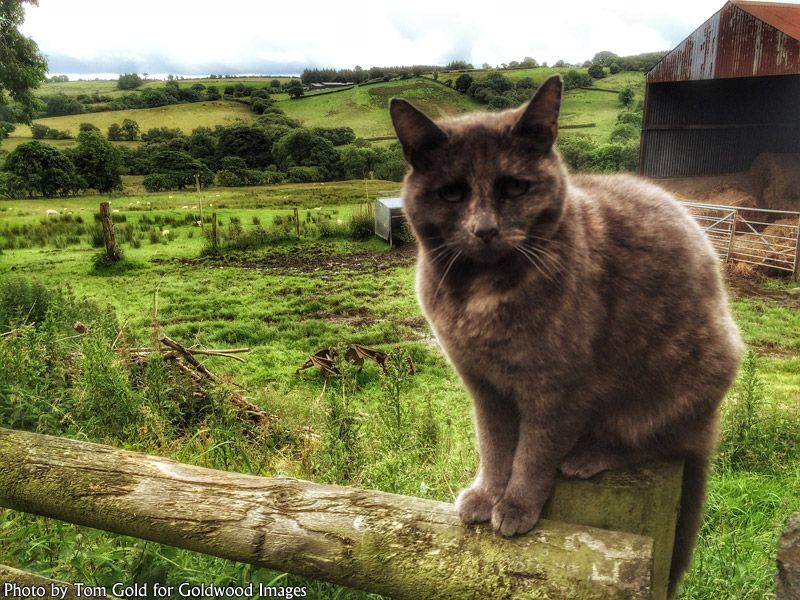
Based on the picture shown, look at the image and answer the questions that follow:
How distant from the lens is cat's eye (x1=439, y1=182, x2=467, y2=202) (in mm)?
1611

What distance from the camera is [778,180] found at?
49.7 feet

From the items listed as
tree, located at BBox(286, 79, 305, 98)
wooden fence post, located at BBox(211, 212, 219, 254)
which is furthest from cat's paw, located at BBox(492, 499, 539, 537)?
tree, located at BBox(286, 79, 305, 98)

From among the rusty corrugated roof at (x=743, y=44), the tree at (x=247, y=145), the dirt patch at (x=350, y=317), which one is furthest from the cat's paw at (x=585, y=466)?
the tree at (x=247, y=145)

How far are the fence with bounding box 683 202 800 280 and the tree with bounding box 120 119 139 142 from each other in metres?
14.6

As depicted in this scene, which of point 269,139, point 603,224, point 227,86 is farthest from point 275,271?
point 603,224

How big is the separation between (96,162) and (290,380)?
9858 millimetres

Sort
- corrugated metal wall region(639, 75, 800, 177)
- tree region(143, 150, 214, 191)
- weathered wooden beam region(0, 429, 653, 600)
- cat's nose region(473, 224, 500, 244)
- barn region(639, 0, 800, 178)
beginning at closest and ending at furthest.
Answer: weathered wooden beam region(0, 429, 653, 600)
cat's nose region(473, 224, 500, 244)
barn region(639, 0, 800, 178)
corrugated metal wall region(639, 75, 800, 177)
tree region(143, 150, 214, 191)

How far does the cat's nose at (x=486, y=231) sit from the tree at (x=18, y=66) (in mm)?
14525

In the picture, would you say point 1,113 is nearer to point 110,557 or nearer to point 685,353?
point 110,557

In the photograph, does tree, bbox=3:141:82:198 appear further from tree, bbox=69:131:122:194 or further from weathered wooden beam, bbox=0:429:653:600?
weathered wooden beam, bbox=0:429:653:600

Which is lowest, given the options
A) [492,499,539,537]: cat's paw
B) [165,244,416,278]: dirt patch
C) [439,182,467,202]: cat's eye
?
[165,244,416,278]: dirt patch

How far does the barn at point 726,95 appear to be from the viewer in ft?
40.7

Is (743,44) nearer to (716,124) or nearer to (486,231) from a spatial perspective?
(716,124)

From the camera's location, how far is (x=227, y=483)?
71.4 inches
